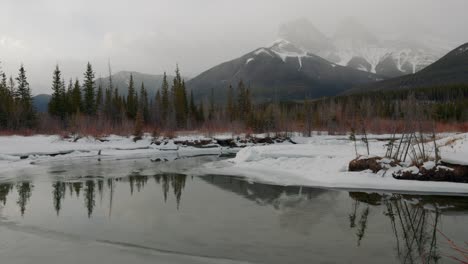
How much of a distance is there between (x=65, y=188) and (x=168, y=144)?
3064 cm

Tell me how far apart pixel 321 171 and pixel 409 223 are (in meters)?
9.56

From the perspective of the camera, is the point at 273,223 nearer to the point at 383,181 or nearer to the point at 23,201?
the point at 383,181

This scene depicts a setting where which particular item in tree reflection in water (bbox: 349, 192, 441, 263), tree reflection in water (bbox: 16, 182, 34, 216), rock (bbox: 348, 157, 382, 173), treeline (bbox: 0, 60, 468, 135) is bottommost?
tree reflection in water (bbox: 349, 192, 441, 263)

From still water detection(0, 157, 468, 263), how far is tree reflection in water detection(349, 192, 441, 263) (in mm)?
25

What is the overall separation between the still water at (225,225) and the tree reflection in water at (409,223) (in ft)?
0.08

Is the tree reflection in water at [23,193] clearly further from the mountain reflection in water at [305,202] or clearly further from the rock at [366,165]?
the rock at [366,165]

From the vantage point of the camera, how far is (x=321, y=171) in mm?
19531

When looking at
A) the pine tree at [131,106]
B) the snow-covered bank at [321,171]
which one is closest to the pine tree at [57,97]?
the pine tree at [131,106]

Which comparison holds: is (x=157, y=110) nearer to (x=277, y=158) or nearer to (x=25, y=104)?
(x=25, y=104)

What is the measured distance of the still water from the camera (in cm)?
769

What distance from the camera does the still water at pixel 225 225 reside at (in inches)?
303

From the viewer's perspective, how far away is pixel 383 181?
16047 mm

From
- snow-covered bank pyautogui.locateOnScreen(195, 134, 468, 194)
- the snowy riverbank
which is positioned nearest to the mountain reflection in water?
snow-covered bank pyautogui.locateOnScreen(195, 134, 468, 194)

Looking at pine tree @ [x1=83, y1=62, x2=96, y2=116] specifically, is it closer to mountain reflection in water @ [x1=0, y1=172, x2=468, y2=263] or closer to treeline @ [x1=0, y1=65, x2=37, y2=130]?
treeline @ [x1=0, y1=65, x2=37, y2=130]
